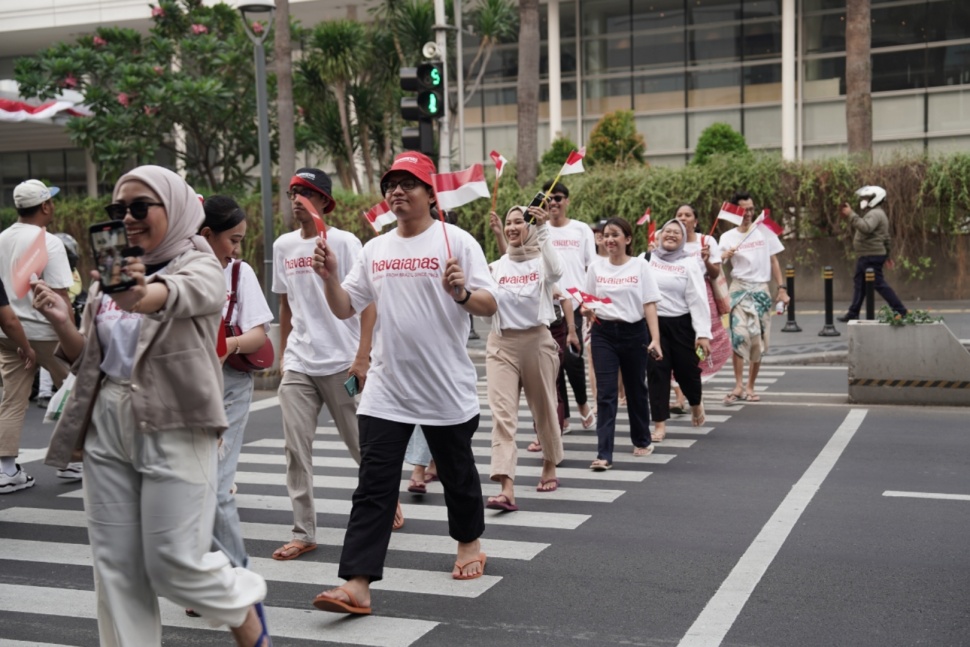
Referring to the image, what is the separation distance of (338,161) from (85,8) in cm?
1462

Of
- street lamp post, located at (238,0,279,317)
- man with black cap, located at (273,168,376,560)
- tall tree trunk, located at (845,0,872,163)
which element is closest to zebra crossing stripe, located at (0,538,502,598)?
man with black cap, located at (273,168,376,560)

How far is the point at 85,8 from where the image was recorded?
124 feet

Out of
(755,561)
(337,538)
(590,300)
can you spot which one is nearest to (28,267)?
(337,538)

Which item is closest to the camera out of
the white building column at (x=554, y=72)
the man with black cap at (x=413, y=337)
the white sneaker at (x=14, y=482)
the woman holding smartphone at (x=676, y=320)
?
the man with black cap at (x=413, y=337)

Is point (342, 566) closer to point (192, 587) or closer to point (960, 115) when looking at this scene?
point (192, 587)

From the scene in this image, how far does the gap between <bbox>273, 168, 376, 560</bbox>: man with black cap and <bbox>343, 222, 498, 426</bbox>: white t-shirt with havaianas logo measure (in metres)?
0.75

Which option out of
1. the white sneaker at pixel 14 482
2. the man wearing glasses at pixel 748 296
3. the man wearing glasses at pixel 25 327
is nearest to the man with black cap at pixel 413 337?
the man wearing glasses at pixel 25 327

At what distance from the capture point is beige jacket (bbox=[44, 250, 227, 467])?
12.1 ft

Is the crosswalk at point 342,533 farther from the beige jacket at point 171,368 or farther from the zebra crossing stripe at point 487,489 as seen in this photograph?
the beige jacket at point 171,368

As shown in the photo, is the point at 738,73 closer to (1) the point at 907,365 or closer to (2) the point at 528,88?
(2) the point at 528,88

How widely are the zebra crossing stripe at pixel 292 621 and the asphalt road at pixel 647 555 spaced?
13 mm

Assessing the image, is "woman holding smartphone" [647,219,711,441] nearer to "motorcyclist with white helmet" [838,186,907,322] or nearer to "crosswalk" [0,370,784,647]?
"crosswalk" [0,370,784,647]

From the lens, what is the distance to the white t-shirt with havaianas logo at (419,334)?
5.34 metres

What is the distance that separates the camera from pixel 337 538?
6566mm
